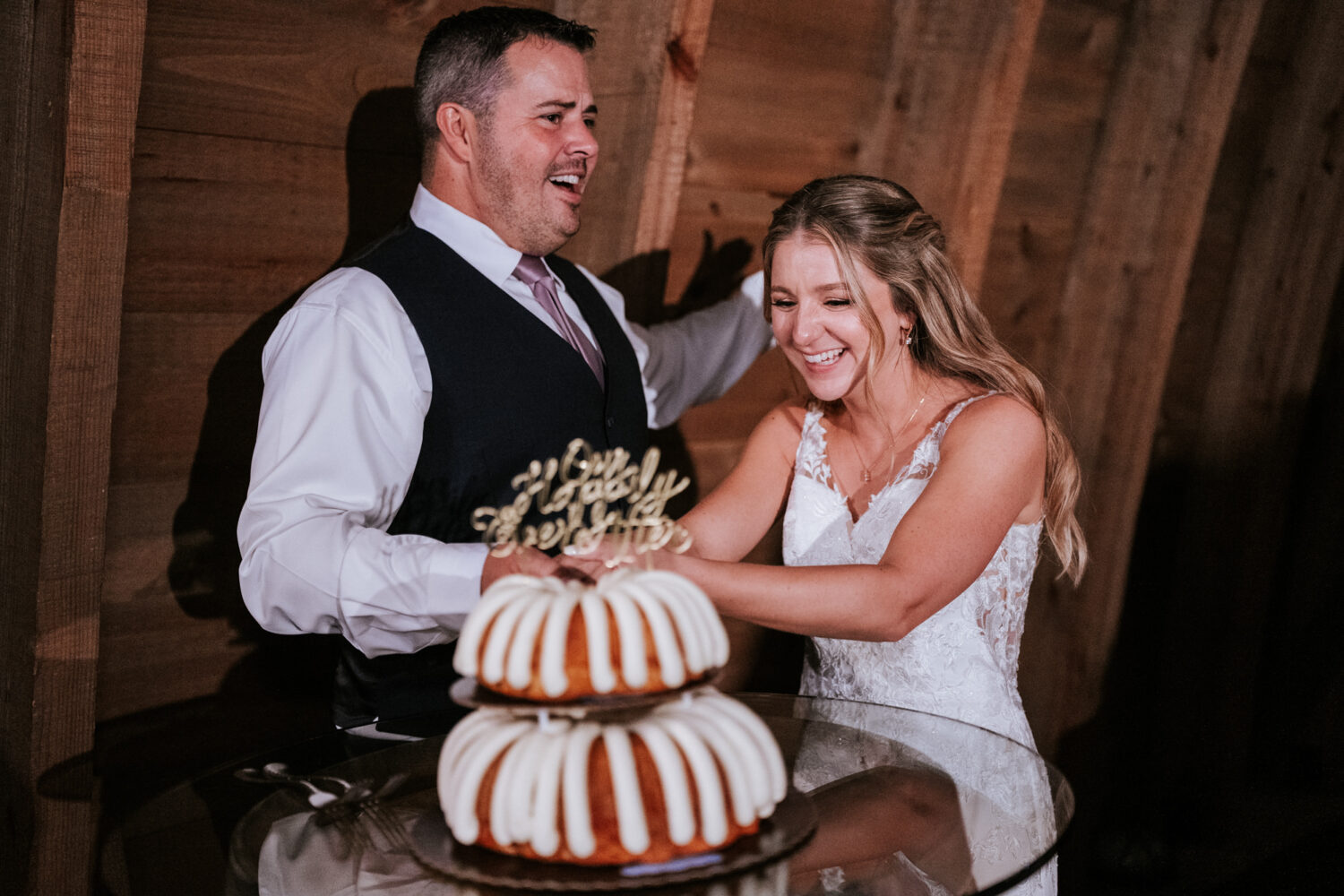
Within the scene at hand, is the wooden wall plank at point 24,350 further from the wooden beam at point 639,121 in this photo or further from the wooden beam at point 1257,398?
the wooden beam at point 1257,398

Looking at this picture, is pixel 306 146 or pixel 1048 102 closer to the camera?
pixel 306 146

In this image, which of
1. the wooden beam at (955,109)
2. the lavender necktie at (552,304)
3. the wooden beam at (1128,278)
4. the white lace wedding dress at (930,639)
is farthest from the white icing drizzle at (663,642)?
the wooden beam at (1128,278)

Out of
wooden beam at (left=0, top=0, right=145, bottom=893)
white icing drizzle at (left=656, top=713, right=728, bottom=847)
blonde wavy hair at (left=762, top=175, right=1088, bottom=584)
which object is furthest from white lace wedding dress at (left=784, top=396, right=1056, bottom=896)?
wooden beam at (left=0, top=0, right=145, bottom=893)

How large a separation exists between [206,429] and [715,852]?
1462 mm

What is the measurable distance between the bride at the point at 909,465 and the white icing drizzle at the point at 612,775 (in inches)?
24.2

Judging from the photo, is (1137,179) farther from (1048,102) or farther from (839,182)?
(839,182)

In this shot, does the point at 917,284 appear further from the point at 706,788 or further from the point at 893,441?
the point at 706,788


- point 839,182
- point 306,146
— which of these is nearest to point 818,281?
point 839,182

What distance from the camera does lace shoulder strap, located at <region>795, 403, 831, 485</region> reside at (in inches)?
87.2

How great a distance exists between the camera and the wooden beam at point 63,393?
1.66 m

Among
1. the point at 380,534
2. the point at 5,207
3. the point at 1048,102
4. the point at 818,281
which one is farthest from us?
the point at 1048,102

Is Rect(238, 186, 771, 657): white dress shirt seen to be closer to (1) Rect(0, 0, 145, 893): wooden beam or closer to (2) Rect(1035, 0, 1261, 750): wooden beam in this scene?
(1) Rect(0, 0, 145, 893): wooden beam

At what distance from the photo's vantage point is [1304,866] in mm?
3730

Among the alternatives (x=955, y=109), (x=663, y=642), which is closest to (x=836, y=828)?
(x=663, y=642)
